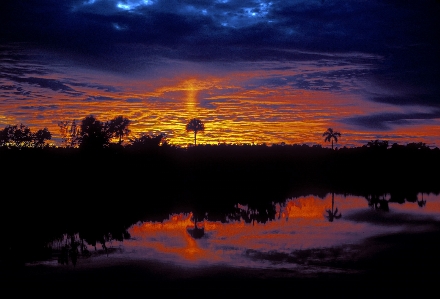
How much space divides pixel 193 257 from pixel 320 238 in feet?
15.7

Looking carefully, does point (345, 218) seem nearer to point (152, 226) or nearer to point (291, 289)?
point (152, 226)

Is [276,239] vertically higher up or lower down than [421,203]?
lower down

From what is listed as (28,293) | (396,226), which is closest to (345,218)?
(396,226)

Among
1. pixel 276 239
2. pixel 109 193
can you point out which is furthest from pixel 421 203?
pixel 109 193

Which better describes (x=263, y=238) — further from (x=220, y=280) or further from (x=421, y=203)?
(x=421, y=203)

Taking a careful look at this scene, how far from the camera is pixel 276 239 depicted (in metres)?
15.3

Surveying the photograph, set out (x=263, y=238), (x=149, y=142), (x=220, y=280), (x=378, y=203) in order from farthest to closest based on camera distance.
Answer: (x=149, y=142), (x=378, y=203), (x=263, y=238), (x=220, y=280)

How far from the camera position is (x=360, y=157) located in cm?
8294

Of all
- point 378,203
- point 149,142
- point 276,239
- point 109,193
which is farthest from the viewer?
point 149,142

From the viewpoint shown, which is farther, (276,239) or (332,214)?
(332,214)

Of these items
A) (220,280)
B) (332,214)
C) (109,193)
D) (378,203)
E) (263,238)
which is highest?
(109,193)

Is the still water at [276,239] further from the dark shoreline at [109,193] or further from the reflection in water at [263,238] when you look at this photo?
the dark shoreline at [109,193]

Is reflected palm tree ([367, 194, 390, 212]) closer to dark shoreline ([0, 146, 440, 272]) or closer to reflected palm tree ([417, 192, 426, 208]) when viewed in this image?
dark shoreline ([0, 146, 440, 272])

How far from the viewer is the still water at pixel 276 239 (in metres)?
12.0
